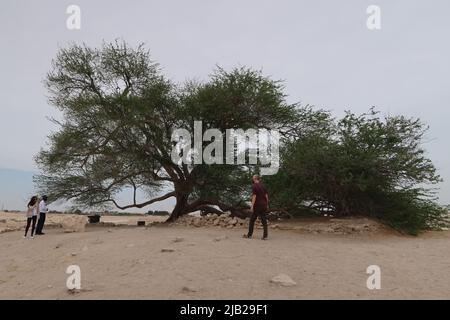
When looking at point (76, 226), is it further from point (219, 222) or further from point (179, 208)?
point (219, 222)

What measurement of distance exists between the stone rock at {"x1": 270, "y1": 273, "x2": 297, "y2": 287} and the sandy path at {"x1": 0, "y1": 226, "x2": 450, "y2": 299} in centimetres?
13

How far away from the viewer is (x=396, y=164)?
50.3ft

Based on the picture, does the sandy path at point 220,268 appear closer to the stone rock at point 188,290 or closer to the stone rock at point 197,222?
the stone rock at point 188,290

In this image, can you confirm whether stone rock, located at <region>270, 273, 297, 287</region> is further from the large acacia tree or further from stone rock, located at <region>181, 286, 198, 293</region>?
the large acacia tree

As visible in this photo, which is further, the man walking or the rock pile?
the rock pile

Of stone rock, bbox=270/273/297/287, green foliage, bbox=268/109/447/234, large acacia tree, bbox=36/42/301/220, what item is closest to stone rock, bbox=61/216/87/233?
large acacia tree, bbox=36/42/301/220

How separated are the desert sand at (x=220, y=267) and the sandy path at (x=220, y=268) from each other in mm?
17

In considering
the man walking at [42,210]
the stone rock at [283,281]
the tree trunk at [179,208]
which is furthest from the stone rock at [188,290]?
Result: the tree trunk at [179,208]

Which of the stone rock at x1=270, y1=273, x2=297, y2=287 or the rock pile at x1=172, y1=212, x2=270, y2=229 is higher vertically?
the rock pile at x1=172, y1=212, x2=270, y2=229

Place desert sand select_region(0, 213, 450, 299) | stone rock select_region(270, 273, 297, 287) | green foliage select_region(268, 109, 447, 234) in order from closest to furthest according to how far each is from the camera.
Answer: desert sand select_region(0, 213, 450, 299) < stone rock select_region(270, 273, 297, 287) < green foliage select_region(268, 109, 447, 234)

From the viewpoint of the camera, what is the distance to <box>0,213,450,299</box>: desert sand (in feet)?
22.2

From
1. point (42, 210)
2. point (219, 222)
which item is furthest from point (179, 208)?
point (42, 210)

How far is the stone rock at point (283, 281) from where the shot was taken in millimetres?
7003

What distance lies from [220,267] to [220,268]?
70 millimetres
